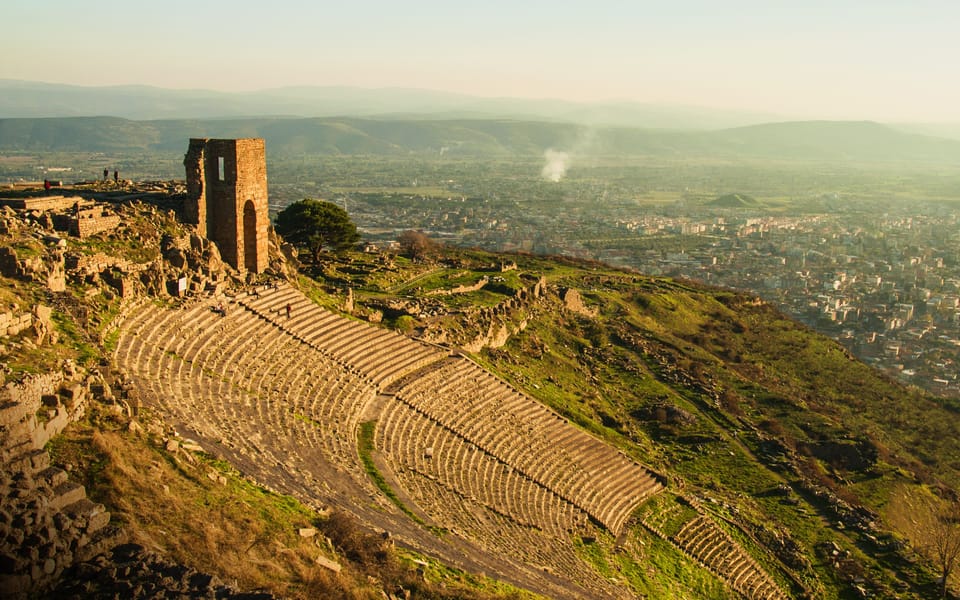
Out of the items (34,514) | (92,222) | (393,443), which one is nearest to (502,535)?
(393,443)

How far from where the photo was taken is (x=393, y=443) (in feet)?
69.2

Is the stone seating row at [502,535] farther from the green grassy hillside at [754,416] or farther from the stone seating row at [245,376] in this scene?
the green grassy hillside at [754,416]

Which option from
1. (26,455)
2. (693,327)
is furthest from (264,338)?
(693,327)

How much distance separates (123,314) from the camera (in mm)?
19781

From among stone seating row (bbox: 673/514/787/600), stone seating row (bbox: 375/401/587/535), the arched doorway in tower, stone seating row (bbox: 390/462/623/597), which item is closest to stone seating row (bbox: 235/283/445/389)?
the arched doorway in tower

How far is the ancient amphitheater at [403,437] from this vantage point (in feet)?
56.0

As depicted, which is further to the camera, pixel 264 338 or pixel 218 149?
pixel 218 149

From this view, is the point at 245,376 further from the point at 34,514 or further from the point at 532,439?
the point at 34,514

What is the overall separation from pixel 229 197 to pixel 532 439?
12126 mm

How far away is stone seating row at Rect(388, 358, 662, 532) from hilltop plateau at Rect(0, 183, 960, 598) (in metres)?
0.10

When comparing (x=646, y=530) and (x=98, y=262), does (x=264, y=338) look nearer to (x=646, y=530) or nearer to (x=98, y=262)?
(x=98, y=262)

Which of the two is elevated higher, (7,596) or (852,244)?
(7,596)

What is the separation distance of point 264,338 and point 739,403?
20.1m

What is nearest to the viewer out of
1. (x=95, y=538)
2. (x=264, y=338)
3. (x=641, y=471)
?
(x=95, y=538)
